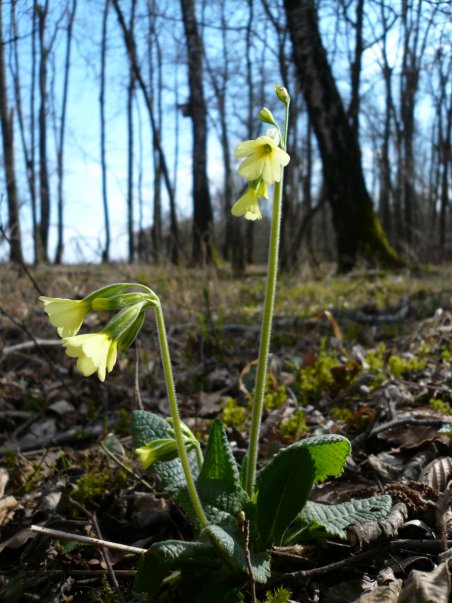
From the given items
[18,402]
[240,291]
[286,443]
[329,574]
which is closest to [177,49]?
Answer: [240,291]

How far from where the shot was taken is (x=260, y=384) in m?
1.43

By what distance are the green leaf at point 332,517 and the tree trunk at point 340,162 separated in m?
6.43

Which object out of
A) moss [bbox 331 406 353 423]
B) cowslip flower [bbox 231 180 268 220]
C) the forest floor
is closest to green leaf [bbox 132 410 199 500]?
the forest floor

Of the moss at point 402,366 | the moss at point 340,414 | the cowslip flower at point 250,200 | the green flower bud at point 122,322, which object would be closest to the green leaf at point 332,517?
the green flower bud at point 122,322

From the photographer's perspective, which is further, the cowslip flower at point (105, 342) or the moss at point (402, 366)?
the moss at point (402, 366)

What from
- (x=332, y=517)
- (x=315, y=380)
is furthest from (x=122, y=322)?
(x=315, y=380)

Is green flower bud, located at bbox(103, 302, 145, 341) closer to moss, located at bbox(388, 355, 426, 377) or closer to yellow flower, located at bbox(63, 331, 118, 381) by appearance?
yellow flower, located at bbox(63, 331, 118, 381)

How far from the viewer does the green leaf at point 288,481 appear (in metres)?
1.37

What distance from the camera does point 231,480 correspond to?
147 cm

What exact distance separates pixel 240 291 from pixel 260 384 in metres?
4.32

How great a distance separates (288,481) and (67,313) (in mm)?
706

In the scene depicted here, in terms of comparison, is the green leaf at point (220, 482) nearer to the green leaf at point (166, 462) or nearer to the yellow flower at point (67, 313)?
the green leaf at point (166, 462)

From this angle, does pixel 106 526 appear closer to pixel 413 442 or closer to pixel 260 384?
pixel 260 384

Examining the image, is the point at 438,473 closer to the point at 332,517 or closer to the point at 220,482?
the point at 332,517
